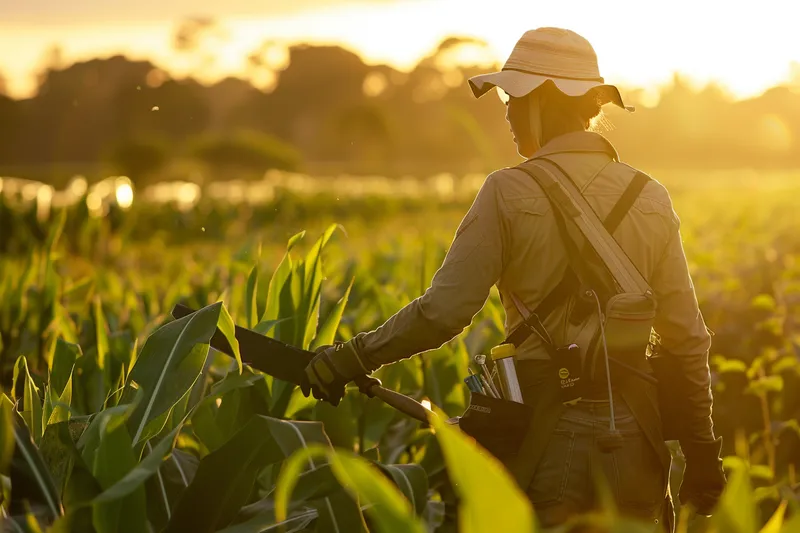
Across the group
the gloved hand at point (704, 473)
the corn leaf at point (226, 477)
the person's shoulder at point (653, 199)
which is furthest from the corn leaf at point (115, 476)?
the gloved hand at point (704, 473)

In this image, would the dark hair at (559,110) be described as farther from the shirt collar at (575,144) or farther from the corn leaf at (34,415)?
the corn leaf at (34,415)

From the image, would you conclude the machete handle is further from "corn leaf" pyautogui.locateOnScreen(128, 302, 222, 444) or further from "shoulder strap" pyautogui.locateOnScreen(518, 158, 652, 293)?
"shoulder strap" pyautogui.locateOnScreen(518, 158, 652, 293)

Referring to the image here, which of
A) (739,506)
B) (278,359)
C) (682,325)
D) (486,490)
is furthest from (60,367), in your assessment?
(739,506)

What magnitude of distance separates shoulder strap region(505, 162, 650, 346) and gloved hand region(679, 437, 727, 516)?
646mm

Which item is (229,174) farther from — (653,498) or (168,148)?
(653,498)

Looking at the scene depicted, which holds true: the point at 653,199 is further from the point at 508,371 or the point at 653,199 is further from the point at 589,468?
the point at 589,468

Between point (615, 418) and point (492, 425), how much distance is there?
329 mm

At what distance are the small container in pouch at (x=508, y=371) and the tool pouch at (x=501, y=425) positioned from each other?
45 mm

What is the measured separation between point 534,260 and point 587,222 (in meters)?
0.17

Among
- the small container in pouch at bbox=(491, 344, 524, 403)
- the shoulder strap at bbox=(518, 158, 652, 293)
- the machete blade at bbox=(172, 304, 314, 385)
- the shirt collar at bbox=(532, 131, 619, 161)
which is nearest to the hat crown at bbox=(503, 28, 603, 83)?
the shirt collar at bbox=(532, 131, 619, 161)

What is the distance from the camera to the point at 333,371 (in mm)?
2777

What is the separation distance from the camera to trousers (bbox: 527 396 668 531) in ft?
8.57

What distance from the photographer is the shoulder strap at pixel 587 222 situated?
8.62 feet

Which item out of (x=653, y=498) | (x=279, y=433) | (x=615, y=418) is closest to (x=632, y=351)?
(x=615, y=418)
